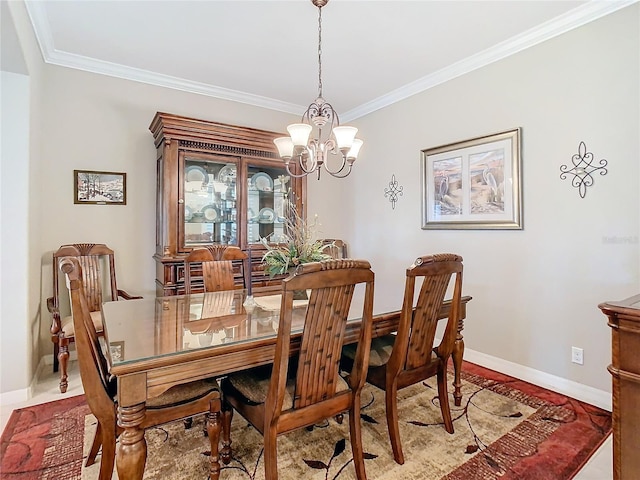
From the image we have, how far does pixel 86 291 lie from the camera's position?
295 centimetres

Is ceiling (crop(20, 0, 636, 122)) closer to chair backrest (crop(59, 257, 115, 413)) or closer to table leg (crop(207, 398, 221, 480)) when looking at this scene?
chair backrest (crop(59, 257, 115, 413))

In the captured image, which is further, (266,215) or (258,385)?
(266,215)

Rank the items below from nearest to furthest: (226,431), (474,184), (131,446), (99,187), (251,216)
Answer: (131,446)
(226,431)
(474,184)
(99,187)
(251,216)

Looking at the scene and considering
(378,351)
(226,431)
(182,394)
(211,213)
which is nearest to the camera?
(182,394)

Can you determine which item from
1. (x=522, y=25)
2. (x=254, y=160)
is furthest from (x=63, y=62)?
(x=522, y=25)

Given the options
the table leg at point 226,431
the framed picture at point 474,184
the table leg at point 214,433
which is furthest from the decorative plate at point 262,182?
the table leg at point 214,433

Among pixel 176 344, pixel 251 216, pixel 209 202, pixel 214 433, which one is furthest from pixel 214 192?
pixel 214 433

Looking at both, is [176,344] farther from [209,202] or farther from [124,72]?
[124,72]

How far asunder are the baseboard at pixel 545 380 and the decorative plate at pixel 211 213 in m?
2.72

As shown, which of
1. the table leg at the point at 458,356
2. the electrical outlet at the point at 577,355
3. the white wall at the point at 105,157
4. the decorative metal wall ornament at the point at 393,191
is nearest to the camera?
the table leg at the point at 458,356

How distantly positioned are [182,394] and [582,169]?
9.40ft

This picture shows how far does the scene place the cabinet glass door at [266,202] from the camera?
371 cm

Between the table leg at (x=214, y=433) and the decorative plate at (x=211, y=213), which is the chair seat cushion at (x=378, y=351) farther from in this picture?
the decorative plate at (x=211, y=213)

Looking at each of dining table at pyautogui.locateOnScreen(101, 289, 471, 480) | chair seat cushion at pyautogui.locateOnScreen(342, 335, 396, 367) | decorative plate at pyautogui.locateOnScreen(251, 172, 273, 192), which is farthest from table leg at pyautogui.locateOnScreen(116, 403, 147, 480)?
decorative plate at pyautogui.locateOnScreen(251, 172, 273, 192)
